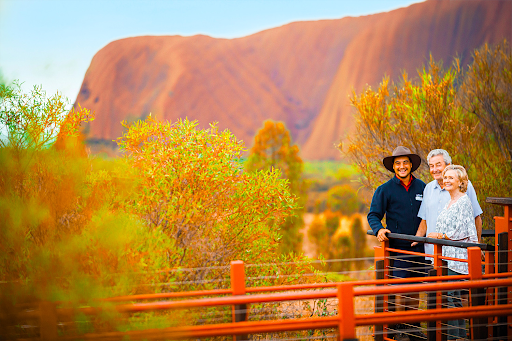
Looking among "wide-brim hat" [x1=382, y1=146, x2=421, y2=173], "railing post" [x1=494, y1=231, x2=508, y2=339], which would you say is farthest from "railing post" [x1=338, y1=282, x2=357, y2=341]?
"wide-brim hat" [x1=382, y1=146, x2=421, y2=173]

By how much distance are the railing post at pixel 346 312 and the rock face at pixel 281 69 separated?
166ft

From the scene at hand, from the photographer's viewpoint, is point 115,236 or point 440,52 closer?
point 115,236

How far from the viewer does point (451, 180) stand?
3.09 m

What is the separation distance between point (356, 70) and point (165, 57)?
26981 mm

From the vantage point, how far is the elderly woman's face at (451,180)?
3.09 m

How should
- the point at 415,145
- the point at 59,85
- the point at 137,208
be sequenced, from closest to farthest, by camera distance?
the point at 59,85 < the point at 137,208 < the point at 415,145

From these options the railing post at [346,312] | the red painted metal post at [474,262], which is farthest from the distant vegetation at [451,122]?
the railing post at [346,312]

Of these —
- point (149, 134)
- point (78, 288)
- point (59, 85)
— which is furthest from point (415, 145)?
point (78, 288)

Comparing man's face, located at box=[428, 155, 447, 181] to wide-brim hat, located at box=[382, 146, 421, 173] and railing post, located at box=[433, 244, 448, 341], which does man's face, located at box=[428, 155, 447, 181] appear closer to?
wide-brim hat, located at box=[382, 146, 421, 173]

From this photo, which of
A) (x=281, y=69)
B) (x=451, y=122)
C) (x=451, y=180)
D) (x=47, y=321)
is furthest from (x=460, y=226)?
(x=281, y=69)

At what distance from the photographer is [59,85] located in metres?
4.52

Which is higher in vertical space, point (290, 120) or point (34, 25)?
point (34, 25)

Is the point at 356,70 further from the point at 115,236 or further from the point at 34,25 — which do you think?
the point at 115,236

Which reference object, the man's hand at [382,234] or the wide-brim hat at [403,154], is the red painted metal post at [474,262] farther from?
the wide-brim hat at [403,154]
